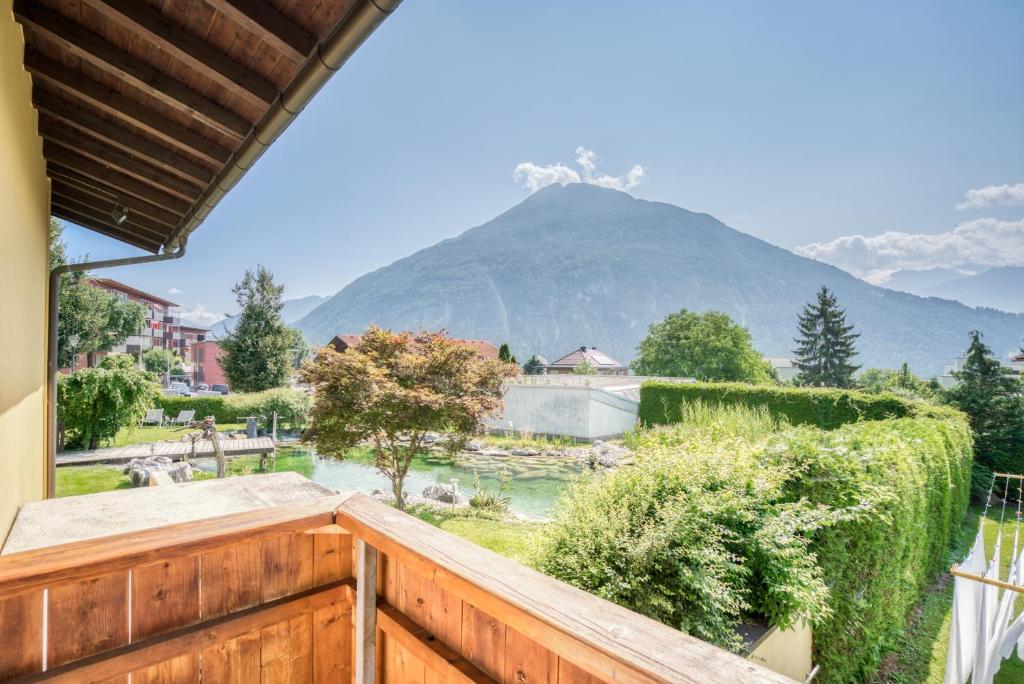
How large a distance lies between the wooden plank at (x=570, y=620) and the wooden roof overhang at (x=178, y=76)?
1317mm

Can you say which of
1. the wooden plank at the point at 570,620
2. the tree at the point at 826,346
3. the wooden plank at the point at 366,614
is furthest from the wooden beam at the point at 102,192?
the tree at the point at 826,346

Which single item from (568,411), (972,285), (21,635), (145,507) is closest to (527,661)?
(21,635)

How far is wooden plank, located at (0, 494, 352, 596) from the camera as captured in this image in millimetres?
957

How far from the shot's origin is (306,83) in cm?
157

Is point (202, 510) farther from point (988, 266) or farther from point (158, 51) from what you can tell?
point (988, 266)

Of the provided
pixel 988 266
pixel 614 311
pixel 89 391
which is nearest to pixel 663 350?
pixel 89 391

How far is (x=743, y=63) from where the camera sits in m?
46.3

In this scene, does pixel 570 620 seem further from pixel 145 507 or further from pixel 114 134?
pixel 114 134

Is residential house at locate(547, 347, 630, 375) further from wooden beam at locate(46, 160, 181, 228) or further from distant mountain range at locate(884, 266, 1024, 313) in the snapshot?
distant mountain range at locate(884, 266, 1024, 313)

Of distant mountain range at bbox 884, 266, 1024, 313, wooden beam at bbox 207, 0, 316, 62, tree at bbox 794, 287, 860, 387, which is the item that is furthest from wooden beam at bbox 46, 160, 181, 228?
distant mountain range at bbox 884, 266, 1024, 313

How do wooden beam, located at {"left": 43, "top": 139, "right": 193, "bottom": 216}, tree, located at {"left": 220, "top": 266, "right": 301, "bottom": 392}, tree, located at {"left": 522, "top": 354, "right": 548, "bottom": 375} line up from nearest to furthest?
wooden beam, located at {"left": 43, "top": 139, "right": 193, "bottom": 216}, tree, located at {"left": 220, "top": 266, "right": 301, "bottom": 392}, tree, located at {"left": 522, "top": 354, "right": 548, "bottom": 375}

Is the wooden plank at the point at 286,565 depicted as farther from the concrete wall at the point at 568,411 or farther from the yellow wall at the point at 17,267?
the concrete wall at the point at 568,411

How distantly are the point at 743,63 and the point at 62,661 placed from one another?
57622 millimetres

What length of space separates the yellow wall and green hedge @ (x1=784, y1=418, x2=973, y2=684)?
11.6 feet
